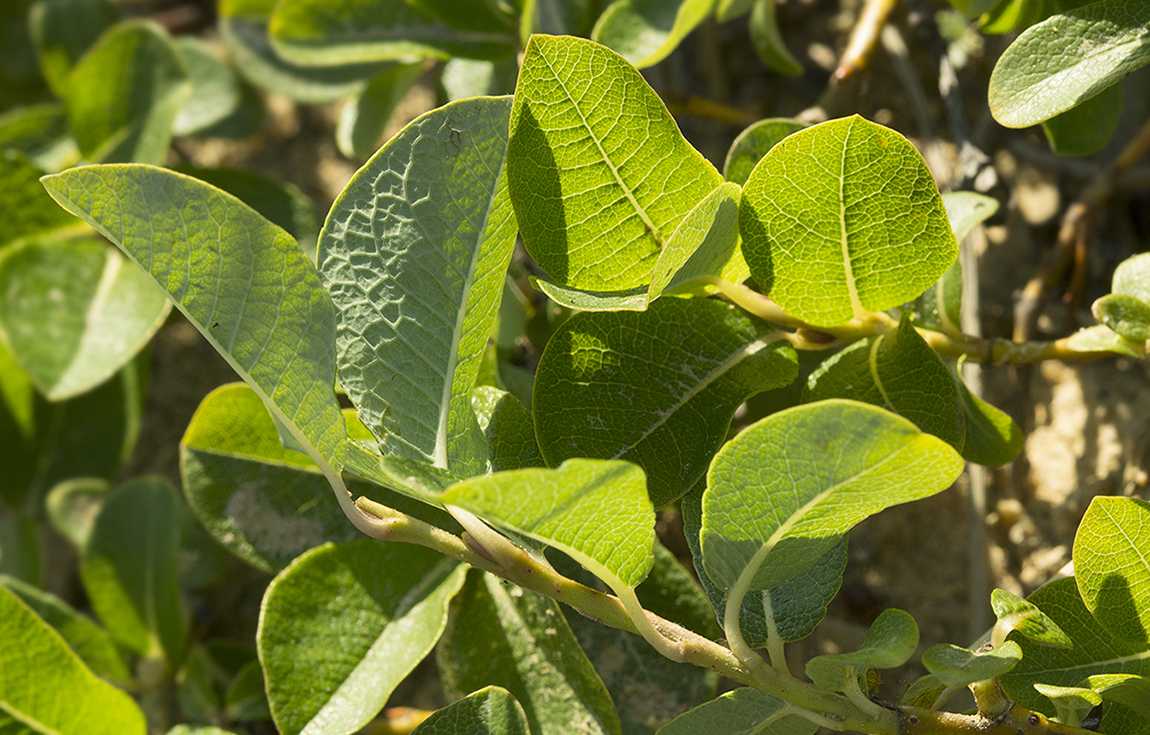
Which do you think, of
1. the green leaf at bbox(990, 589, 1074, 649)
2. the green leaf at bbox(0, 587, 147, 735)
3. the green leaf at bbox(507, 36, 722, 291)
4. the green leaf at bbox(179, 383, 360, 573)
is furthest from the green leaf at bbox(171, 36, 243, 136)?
the green leaf at bbox(990, 589, 1074, 649)

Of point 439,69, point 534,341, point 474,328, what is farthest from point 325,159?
point 474,328

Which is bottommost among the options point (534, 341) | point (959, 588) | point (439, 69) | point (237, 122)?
point (959, 588)

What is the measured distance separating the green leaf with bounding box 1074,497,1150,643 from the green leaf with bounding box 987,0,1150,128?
35 centimetres

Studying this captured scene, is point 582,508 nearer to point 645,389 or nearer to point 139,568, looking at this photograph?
point 645,389

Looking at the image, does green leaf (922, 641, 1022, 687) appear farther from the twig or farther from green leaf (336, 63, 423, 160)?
green leaf (336, 63, 423, 160)

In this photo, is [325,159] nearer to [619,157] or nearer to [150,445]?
[150,445]

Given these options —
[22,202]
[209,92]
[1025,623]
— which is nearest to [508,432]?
[1025,623]

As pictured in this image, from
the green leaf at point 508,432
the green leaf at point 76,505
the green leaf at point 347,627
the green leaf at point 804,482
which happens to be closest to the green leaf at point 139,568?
the green leaf at point 76,505

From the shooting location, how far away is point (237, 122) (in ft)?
6.27

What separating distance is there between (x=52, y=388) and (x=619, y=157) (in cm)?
105

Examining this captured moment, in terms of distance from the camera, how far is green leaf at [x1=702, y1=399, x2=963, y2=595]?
0.60 metres

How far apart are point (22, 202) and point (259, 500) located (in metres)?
0.78

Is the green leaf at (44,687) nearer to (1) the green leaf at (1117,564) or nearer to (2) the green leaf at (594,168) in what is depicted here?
(2) the green leaf at (594,168)

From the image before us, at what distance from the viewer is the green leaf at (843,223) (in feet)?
2.47
